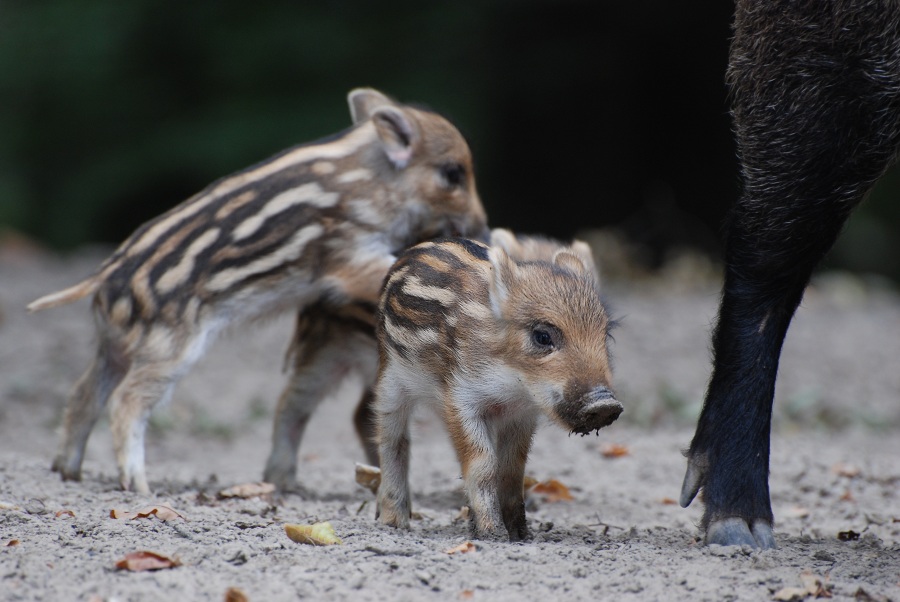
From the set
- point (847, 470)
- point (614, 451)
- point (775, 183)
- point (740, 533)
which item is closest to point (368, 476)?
point (740, 533)

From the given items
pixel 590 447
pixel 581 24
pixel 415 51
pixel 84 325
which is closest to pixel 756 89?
pixel 590 447

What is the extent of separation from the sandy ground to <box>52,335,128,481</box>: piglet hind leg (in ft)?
0.59

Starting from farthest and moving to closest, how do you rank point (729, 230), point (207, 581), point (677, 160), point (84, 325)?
point (677, 160), point (84, 325), point (729, 230), point (207, 581)

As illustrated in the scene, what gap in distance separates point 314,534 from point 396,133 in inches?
84.4

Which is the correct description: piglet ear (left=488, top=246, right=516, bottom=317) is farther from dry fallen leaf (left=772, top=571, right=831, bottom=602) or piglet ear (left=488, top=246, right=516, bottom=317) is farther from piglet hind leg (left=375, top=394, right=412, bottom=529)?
dry fallen leaf (left=772, top=571, right=831, bottom=602)

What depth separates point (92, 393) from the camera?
4.43 meters

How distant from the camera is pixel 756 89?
3.50 metres

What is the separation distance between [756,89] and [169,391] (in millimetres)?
2171

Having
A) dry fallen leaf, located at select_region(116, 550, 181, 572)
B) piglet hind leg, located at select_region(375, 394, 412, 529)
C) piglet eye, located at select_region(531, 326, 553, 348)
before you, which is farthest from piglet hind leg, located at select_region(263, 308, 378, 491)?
dry fallen leaf, located at select_region(116, 550, 181, 572)

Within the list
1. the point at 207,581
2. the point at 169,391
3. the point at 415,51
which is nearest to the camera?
the point at 207,581

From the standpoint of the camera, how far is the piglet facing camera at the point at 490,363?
3234 mm

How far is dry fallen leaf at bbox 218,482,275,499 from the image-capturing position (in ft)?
13.0

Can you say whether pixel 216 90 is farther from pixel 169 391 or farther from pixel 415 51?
pixel 169 391

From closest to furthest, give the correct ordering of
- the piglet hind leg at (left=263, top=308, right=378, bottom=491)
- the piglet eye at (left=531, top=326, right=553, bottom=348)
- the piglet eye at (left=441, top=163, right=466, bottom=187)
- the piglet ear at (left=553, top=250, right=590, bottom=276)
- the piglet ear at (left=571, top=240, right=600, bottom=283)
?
the piglet eye at (left=531, top=326, right=553, bottom=348)
the piglet ear at (left=553, top=250, right=590, bottom=276)
the piglet ear at (left=571, top=240, right=600, bottom=283)
the piglet hind leg at (left=263, top=308, right=378, bottom=491)
the piglet eye at (left=441, top=163, right=466, bottom=187)
